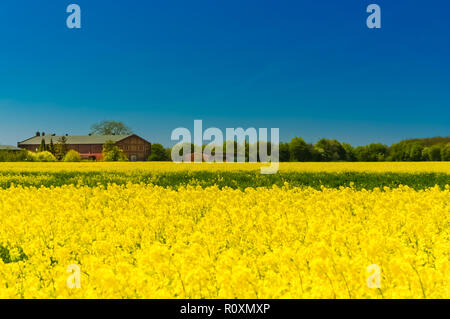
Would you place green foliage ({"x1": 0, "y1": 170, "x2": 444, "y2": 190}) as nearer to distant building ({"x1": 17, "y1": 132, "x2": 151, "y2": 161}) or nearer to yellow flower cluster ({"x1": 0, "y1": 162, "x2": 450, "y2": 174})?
yellow flower cluster ({"x1": 0, "y1": 162, "x2": 450, "y2": 174})

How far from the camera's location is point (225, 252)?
4.45 meters

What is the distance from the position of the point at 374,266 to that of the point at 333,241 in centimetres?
108

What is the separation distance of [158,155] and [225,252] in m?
46.9

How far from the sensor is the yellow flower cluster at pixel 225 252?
11.4 feet

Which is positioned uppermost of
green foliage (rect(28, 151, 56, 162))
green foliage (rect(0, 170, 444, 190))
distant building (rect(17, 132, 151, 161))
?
distant building (rect(17, 132, 151, 161))

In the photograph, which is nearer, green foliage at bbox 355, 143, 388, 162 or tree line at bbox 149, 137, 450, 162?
tree line at bbox 149, 137, 450, 162

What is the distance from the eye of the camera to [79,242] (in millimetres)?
5625

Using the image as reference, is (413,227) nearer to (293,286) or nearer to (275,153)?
(293,286)

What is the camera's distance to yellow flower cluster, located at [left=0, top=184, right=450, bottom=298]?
136 inches

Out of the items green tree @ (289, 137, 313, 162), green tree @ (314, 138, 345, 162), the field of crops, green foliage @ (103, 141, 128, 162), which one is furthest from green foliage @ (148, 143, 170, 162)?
the field of crops

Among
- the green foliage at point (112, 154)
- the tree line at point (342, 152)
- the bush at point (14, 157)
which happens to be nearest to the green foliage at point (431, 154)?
the tree line at point (342, 152)

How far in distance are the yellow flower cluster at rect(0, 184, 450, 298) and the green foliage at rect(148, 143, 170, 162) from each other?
40.6 metres

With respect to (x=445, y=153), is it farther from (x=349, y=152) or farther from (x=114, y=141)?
(x=114, y=141)
